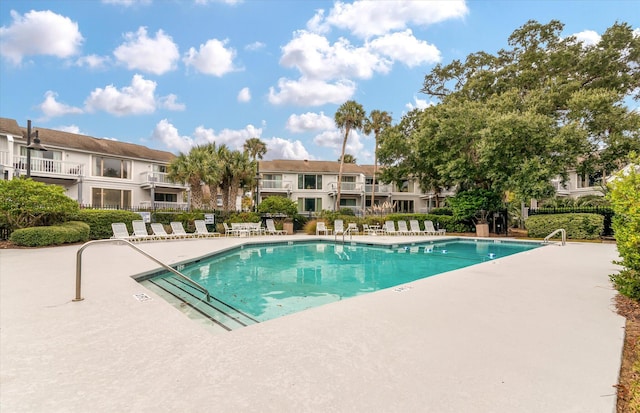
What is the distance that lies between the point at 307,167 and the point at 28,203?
2387cm

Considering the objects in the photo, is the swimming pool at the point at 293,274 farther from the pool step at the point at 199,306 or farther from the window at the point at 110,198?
the window at the point at 110,198

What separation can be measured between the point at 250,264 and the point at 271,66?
17.5 metres

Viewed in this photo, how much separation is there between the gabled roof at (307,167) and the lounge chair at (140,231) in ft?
54.7

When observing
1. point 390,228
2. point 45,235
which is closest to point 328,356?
point 45,235

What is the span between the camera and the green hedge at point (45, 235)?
11.4 m

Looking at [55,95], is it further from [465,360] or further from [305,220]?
[465,360]

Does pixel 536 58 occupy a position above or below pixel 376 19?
above

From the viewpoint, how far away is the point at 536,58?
22125 millimetres

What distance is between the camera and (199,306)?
5.50 metres

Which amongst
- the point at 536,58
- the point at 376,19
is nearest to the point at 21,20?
the point at 376,19

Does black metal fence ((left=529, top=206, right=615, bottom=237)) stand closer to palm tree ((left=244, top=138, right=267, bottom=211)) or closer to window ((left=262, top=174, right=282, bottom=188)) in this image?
window ((left=262, top=174, right=282, bottom=188))

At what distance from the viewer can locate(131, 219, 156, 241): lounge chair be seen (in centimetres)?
1505

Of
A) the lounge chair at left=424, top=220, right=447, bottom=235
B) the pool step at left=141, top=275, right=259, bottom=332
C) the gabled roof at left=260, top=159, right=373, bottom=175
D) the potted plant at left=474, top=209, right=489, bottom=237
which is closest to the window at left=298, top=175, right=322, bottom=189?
the gabled roof at left=260, top=159, right=373, bottom=175

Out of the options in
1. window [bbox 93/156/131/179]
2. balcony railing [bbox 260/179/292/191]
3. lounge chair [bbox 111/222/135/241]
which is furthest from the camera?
balcony railing [bbox 260/179/292/191]
